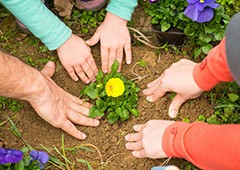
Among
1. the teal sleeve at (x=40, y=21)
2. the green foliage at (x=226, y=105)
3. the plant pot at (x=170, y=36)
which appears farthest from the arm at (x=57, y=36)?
the green foliage at (x=226, y=105)

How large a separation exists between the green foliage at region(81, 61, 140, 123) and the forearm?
0.90ft

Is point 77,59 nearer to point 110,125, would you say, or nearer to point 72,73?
point 72,73

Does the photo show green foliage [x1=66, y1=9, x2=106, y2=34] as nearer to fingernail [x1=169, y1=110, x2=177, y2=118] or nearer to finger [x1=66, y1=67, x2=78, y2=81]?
finger [x1=66, y1=67, x2=78, y2=81]

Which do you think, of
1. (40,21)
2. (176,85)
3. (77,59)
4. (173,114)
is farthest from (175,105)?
(40,21)

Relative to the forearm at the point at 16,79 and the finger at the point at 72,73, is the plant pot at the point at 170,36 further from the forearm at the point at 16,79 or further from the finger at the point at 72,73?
the forearm at the point at 16,79

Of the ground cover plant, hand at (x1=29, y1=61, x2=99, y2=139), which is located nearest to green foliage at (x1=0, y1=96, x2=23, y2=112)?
the ground cover plant

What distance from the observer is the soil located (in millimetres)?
2141

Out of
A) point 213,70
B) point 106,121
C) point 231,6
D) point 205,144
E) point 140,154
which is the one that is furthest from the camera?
point 231,6

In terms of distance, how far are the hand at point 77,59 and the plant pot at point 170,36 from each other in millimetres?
316

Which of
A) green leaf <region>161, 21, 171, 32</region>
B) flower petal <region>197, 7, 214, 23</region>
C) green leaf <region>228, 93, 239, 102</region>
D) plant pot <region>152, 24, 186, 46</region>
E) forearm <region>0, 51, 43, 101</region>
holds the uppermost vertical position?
flower petal <region>197, 7, 214, 23</region>

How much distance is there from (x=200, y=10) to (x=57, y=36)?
0.61m

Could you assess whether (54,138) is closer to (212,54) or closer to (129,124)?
(129,124)

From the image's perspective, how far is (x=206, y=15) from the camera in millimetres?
2062

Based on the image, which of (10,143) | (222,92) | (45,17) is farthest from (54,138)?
(222,92)
